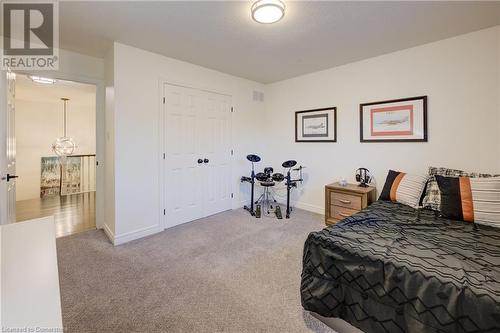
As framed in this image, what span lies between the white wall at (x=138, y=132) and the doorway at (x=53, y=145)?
243 centimetres

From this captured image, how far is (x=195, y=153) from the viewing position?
3.74 meters

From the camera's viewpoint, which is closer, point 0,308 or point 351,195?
point 0,308

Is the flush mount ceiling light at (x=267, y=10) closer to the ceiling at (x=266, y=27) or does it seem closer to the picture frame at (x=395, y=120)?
the ceiling at (x=266, y=27)

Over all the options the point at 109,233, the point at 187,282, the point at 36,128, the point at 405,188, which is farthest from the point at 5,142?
the point at 36,128

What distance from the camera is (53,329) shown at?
59 centimetres

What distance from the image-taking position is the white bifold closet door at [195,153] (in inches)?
135

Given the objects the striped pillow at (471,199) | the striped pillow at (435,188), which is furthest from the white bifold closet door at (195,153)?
the striped pillow at (471,199)

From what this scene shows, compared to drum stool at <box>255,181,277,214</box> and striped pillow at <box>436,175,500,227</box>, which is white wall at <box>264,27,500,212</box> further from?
striped pillow at <box>436,175,500,227</box>

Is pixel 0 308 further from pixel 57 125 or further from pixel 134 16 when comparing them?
pixel 57 125

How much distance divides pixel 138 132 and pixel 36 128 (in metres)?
5.02

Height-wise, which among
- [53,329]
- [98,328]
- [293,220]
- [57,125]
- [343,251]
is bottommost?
[98,328]

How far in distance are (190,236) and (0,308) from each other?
2562 millimetres

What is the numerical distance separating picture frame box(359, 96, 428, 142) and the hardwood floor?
14.5 feet

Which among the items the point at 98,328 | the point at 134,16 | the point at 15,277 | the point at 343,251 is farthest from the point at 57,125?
the point at 343,251
